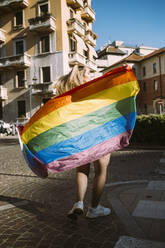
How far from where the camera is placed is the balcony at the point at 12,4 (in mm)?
24559

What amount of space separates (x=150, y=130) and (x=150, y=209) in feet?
25.5

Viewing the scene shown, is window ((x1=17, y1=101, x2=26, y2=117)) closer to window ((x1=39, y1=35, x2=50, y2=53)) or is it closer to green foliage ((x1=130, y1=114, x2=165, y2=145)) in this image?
window ((x1=39, y1=35, x2=50, y2=53))

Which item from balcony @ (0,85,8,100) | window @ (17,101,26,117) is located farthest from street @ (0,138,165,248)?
balcony @ (0,85,8,100)

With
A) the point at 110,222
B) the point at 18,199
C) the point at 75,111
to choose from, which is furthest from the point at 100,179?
the point at 18,199

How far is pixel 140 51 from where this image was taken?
47.6 meters

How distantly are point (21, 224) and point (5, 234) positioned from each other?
259 mm

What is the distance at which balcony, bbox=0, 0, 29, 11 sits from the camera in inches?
967

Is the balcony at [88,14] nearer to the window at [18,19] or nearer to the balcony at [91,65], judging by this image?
the balcony at [91,65]

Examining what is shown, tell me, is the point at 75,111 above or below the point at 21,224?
above

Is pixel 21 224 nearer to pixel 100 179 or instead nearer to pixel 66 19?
pixel 100 179

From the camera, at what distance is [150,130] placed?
10391 millimetres

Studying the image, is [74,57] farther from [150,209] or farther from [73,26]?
[150,209]

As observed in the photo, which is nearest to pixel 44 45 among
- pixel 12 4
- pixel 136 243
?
pixel 12 4

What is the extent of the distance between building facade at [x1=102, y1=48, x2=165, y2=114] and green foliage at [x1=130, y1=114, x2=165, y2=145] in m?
24.5
